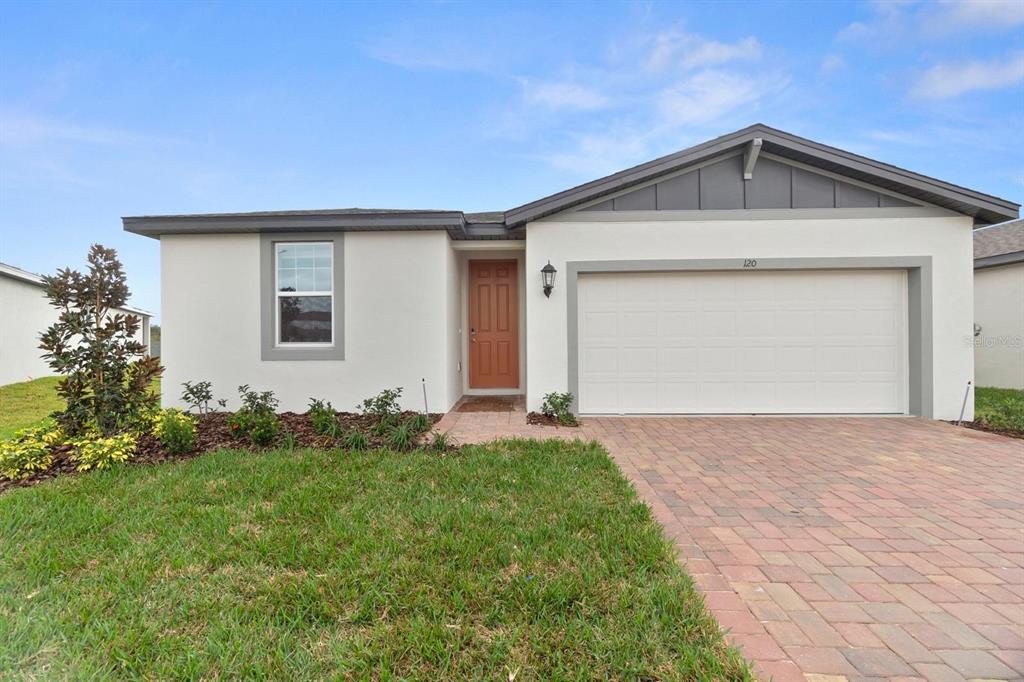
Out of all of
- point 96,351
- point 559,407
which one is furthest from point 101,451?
point 559,407

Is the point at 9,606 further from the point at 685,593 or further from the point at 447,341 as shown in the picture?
the point at 447,341

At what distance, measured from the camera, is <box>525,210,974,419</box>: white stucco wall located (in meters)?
6.28

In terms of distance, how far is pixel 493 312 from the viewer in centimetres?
842

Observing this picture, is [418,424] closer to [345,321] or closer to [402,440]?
[402,440]

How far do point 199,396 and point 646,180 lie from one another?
24.7ft

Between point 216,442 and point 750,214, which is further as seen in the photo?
point 750,214

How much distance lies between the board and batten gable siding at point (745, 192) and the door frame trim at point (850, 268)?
82cm

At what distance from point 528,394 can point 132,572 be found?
192 inches

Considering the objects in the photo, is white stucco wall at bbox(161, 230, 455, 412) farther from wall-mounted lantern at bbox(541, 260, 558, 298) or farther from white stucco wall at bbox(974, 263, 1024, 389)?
white stucco wall at bbox(974, 263, 1024, 389)

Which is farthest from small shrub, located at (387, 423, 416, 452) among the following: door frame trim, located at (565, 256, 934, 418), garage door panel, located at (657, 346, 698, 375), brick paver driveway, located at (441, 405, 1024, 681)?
garage door panel, located at (657, 346, 698, 375)

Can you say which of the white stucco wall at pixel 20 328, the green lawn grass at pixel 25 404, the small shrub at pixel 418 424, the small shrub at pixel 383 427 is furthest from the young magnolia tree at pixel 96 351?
the white stucco wall at pixel 20 328

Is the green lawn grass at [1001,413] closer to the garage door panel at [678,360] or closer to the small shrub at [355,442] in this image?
the garage door panel at [678,360]

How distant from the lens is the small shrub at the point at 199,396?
639cm

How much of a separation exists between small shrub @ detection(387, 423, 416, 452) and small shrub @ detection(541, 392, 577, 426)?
2.20 m
